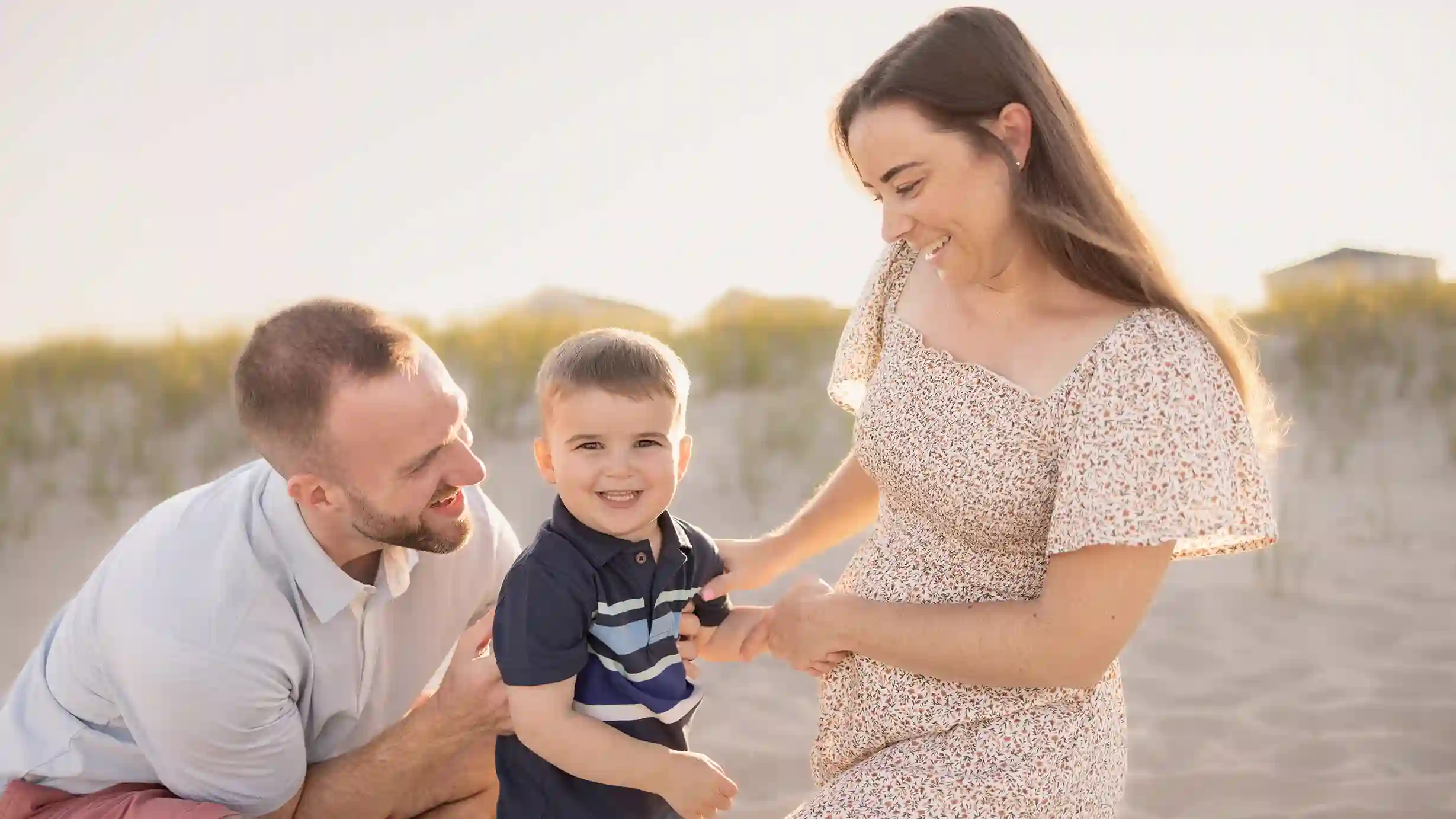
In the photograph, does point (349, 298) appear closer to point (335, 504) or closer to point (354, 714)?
point (335, 504)

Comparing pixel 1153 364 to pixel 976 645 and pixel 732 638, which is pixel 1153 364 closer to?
pixel 976 645

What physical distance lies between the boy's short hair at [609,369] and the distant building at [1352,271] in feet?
23.5

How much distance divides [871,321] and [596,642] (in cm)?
93

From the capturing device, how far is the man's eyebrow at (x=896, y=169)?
221 centimetres

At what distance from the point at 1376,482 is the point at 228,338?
7.23 meters

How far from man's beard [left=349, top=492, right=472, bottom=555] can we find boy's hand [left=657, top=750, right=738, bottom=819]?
776 millimetres

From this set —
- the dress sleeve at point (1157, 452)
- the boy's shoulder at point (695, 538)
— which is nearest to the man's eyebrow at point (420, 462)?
the boy's shoulder at point (695, 538)

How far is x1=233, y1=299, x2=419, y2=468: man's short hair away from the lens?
2674 mm

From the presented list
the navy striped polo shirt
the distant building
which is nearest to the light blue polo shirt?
the navy striped polo shirt

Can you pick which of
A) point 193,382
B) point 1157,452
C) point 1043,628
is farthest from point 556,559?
point 193,382

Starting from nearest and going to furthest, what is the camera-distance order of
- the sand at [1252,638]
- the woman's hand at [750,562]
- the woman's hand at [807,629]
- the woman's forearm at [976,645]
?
the woman's forearm at [976,645] → the woman's hand at [807,629] → the woman's hand at [750,562] → the sand at [1252,638]

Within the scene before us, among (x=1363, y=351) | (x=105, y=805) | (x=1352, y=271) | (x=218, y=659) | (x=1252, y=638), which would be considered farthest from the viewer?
(x=1352, y=271)

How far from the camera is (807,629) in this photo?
2.44m

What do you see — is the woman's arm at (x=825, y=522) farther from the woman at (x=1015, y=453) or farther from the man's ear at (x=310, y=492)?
the man's ear at (x=310, y=492)
